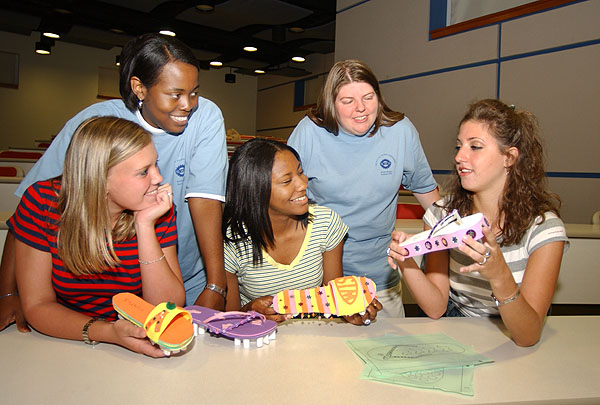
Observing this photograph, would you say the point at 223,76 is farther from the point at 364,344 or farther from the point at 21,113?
the point at 364,344

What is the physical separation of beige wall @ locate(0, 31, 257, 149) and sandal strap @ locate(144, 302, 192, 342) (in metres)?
10.9

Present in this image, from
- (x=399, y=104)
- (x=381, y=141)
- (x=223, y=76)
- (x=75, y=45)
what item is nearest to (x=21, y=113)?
(x=75, y=45)

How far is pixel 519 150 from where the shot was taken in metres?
1.49

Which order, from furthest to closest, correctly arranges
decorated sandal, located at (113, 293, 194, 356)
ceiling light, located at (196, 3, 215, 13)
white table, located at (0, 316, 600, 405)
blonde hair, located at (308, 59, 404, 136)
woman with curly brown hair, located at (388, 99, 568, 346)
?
ceiling light, located at (196, 3, 215, 13) < blonde hair, located at (308, 59, 404, 136) < woman with curly brown hair, located at (388, 99, 568, 346) < decorated sandal, located at (113, 293, 194, 356) < white table, located at (0, 316, 600, 405)

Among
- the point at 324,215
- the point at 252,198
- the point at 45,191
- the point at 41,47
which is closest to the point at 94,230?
the point at 45,191

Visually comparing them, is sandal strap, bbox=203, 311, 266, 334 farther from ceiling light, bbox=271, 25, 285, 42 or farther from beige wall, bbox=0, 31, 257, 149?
beige wall, bbox=0, 31, 257, 149

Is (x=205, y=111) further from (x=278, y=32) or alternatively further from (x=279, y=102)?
(x=279, y=102)

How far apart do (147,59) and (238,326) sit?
90 centimetres

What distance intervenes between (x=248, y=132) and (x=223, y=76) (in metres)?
1.75

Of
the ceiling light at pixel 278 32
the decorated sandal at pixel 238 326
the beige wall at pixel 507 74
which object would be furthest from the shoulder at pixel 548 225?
the ceiling light at pixel 278 32

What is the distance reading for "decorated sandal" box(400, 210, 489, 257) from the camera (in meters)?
1.03

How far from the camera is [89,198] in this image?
1.25m

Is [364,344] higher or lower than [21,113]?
lower

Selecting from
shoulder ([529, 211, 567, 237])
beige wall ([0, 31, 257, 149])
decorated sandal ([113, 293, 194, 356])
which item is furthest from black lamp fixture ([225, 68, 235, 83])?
decorated sandal ([113, 293, 194, 356])
